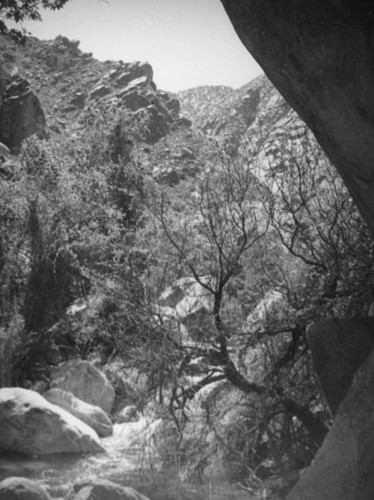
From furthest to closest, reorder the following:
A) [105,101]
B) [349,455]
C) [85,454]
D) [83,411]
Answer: [105,101]
[83,411]
[85,454]
[349,455]

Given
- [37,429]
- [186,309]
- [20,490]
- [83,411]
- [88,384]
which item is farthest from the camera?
[88,384]

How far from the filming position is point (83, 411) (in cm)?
973

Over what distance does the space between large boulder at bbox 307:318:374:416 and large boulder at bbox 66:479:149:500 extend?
302 centimetres

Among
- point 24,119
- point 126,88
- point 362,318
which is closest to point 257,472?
point 362,318

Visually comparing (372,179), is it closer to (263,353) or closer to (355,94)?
(355,94)

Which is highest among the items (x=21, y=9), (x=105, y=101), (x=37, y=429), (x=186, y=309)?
(x=105, y=101)

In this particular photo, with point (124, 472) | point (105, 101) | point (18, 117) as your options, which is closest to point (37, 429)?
point (124, 472)

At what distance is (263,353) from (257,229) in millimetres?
1912

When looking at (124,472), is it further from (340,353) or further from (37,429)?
(340,353)

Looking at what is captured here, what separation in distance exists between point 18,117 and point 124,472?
39063 mm

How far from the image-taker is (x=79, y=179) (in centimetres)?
1795

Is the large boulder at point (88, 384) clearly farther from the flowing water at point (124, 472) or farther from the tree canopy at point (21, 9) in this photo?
the tree canopy at point (21, 9)

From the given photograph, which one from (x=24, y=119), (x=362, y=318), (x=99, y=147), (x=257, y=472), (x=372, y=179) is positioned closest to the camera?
(x=372, y=179)

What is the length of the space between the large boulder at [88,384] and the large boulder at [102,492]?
16.7ft
